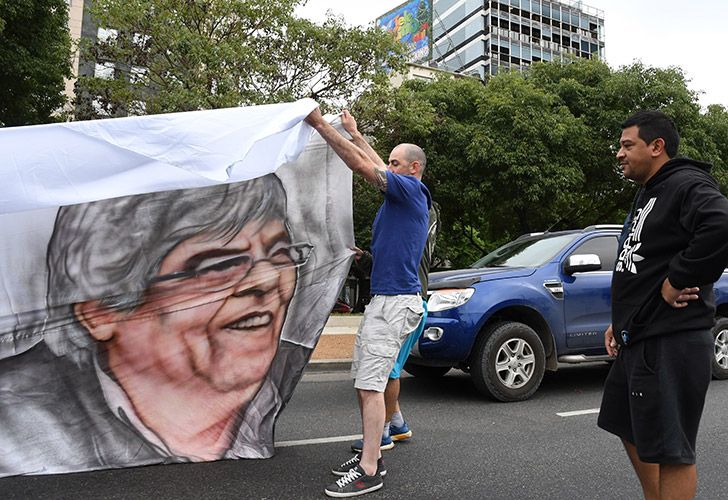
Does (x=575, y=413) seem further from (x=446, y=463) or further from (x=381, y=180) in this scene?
(x=381, y=180)

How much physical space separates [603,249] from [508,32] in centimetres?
6585

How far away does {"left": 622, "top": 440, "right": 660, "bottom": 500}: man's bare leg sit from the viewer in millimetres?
2537

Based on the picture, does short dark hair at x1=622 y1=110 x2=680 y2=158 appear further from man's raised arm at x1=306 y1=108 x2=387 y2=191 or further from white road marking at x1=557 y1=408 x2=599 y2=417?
white road marking at x1=557 y1=408 x2=599 y2=417

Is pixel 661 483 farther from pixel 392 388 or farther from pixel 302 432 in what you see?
pixel 302 432

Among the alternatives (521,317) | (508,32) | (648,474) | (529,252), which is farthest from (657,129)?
(508,32)

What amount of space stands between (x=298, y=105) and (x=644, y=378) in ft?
7.18

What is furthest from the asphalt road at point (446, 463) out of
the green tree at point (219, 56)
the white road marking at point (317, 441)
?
the green tree at point (219, 56)

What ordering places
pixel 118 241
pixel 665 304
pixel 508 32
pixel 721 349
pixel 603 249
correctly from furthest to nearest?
pixel 508 32 < pixel 721 349 < pixel 603 249 < pixel 118 241 < pixel 665 304

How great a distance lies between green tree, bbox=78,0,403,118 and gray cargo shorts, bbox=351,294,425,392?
411 inches

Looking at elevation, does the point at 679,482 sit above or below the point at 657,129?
below

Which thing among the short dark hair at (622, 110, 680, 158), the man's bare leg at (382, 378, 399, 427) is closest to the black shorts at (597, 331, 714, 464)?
the short dark hair at (622, 110, 680, 158)

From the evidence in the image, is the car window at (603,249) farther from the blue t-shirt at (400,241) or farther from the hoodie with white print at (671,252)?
the hoodie with white print at (671,252)

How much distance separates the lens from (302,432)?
4.74 meters

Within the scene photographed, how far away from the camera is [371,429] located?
333cm
